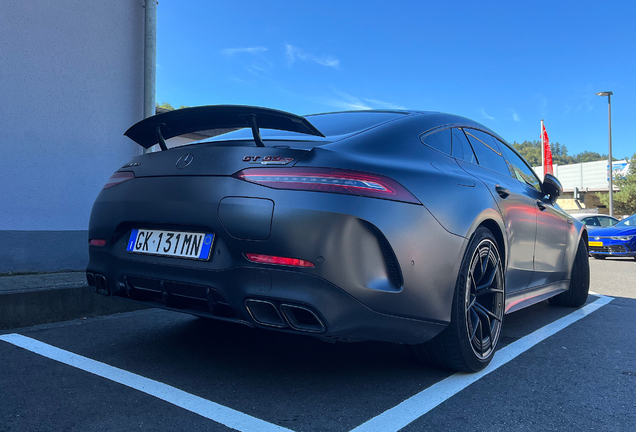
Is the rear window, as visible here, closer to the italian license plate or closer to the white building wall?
the italian license plate

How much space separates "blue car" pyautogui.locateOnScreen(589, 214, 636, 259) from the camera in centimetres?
1312

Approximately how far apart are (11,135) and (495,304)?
4.82m

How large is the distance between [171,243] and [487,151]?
2.33 meters

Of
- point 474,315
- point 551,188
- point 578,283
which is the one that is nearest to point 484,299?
point 474,315

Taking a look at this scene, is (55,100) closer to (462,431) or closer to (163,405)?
(163,405)

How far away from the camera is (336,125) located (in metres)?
3.01

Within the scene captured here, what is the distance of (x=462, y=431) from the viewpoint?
2.09 m

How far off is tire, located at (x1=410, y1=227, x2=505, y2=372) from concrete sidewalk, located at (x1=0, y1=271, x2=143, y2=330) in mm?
2808

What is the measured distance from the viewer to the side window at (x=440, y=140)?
9.74ft

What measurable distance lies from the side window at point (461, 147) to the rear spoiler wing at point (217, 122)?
1052mm

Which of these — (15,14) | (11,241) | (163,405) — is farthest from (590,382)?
(15,14)

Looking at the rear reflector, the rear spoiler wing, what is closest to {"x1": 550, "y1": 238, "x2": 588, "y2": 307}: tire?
the rear spoiler wing

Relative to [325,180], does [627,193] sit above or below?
above

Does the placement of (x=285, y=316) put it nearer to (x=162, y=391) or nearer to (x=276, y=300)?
(x=276, y=300)
